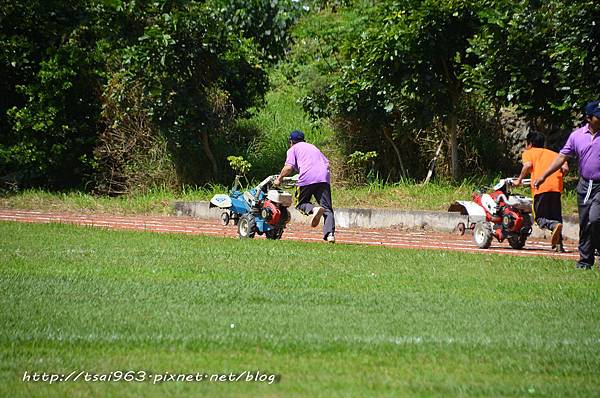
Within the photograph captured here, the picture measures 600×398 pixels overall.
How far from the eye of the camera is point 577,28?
1877 cm

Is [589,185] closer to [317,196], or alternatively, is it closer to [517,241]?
[517,241]

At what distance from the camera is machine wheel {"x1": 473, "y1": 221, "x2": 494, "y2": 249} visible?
1580 cm

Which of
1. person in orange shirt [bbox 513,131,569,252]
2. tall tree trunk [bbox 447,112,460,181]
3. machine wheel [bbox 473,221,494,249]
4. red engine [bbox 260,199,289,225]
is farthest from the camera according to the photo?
tall tree trunk [bbox 447,112,460,181]

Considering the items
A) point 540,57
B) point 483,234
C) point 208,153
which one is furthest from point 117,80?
point 483,234

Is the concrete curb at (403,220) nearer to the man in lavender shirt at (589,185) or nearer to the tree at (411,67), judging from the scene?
the tree at (411,67)

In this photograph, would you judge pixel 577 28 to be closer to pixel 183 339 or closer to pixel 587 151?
pixel 587 151

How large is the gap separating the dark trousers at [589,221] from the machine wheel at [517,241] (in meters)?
3.29

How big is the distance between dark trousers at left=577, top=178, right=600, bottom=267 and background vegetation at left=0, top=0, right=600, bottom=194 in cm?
649

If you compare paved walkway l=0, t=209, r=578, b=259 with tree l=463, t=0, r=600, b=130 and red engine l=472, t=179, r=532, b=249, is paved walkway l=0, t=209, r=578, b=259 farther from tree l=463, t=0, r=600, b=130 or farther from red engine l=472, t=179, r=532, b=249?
tree l=463, t=0, r=600, b=130

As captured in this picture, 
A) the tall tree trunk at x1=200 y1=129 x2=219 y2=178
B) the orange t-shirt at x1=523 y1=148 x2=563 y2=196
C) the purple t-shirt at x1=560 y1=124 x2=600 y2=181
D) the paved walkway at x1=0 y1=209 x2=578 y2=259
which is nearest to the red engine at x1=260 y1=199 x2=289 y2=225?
the paved walkway at x1=0 y1=209 x2=578 y2=259

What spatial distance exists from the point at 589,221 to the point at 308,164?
198 inches

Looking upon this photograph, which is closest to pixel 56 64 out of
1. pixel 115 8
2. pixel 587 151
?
pixel 115 8

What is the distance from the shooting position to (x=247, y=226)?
55.0 feet

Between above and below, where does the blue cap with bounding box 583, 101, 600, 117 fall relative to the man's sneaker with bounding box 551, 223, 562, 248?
above
